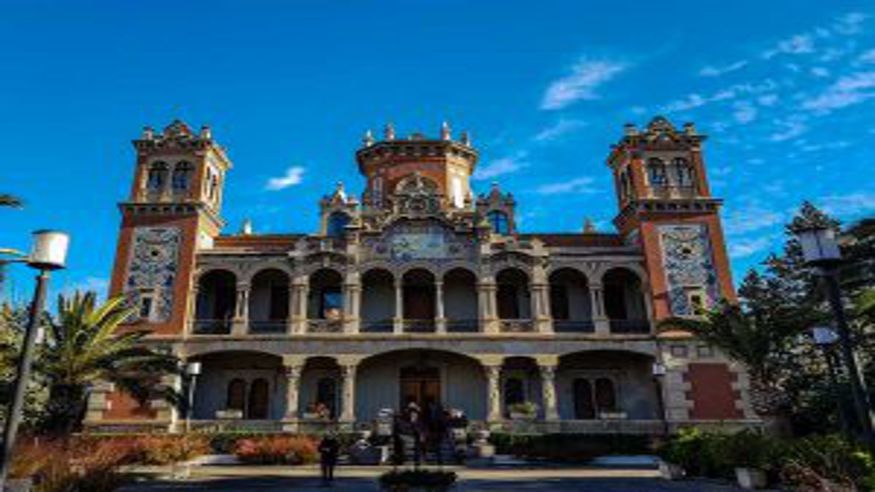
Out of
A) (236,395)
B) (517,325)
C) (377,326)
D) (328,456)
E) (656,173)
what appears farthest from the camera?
(656,173)

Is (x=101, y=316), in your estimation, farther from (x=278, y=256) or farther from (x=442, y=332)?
(x=442, y=332)

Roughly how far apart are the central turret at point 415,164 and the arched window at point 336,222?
254cm

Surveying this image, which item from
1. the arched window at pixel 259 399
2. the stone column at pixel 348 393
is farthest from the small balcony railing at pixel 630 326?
the arched window at pixel 259 399

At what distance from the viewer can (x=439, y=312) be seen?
29766 millimetres

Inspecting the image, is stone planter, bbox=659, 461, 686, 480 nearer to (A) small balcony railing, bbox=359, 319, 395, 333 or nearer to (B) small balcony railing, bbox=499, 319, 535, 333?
(B) small balcony railing, bbox=499, 319, 535, 333

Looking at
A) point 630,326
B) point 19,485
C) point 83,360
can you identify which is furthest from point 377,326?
point 19,485

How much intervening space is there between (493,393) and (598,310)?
6.56 metres

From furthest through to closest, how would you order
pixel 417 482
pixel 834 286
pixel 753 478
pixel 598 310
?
pixel 598 310
pixel 753 478
pixel 417 482
pixel 834 286

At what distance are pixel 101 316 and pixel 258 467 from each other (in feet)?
26.7

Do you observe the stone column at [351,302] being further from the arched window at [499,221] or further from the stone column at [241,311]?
the arched window at [499,221]

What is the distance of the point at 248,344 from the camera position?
95.6ft

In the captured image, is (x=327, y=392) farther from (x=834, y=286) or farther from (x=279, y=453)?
(x=834, y=286)

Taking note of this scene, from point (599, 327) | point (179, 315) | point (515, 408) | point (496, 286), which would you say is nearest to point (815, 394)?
point (599, 327)

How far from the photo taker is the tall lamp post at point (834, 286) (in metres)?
8.49
